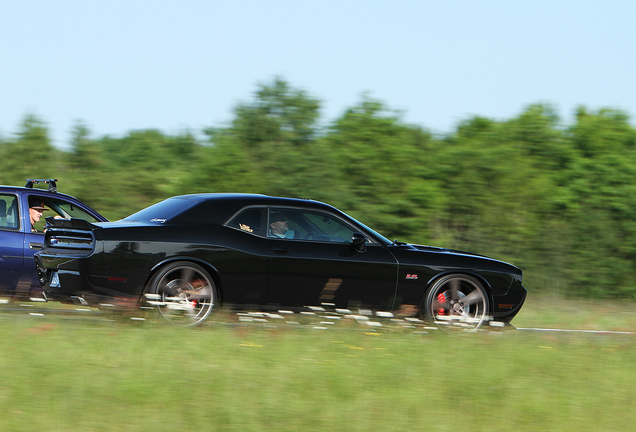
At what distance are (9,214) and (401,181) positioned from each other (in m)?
10.3

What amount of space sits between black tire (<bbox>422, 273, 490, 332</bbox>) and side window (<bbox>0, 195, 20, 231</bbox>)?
4.75 m

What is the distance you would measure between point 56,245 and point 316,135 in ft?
37.4

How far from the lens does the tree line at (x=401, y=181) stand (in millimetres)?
15922

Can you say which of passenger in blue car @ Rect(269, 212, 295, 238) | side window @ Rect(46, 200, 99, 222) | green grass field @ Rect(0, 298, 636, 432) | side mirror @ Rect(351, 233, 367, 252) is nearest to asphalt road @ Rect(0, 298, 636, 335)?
green grass field @ Rect(0, 298, 636, 432)

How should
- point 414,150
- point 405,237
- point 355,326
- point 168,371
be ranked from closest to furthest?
point 168,371, point 355,326, point 405,237, point 414,150

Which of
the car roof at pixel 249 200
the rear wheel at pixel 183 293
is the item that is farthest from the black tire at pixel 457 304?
the rear wheel at pixel 183 293

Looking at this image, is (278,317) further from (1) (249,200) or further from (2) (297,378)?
(2) (297,378)

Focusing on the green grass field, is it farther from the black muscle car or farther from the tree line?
the tree line

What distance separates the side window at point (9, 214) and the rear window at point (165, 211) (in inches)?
60.9

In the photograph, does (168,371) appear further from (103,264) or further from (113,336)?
(103,264)

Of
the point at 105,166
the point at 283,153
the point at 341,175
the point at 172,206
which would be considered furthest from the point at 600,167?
the point at 172,206

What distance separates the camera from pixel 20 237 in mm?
7902

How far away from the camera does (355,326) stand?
705 cm

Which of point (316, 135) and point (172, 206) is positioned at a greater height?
point (316, 135)
